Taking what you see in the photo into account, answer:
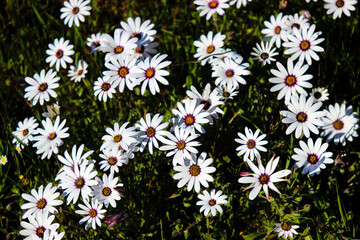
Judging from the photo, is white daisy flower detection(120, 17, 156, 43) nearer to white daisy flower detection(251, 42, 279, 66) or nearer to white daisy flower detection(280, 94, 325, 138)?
white daisy flower detection(251, 42, 279, 66)

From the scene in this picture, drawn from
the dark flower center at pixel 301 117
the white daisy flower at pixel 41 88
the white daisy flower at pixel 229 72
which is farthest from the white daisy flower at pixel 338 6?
the white daisy flower at pixel 41 88

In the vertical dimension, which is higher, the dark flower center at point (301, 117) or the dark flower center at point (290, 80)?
the dark flower center at point (290, 80)

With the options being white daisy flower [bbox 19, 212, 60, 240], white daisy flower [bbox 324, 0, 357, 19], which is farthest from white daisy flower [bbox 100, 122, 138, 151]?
white daisy flower [bbox 324, 0, 357, 19]

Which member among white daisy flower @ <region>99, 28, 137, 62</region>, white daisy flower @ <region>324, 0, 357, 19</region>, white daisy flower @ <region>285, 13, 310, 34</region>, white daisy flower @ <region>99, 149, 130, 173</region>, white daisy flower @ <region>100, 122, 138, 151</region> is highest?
white daisy flower @ <region>324, 0, 357, 19</region>

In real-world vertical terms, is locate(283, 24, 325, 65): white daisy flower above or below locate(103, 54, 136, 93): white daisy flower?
above

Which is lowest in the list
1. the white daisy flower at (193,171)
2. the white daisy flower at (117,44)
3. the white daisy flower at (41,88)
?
the white daisy flower at (193,171)

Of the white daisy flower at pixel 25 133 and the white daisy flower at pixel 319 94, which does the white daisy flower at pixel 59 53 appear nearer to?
the white daisy flower at pixel 25 133

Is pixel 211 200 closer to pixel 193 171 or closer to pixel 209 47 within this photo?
pixel 193 171
